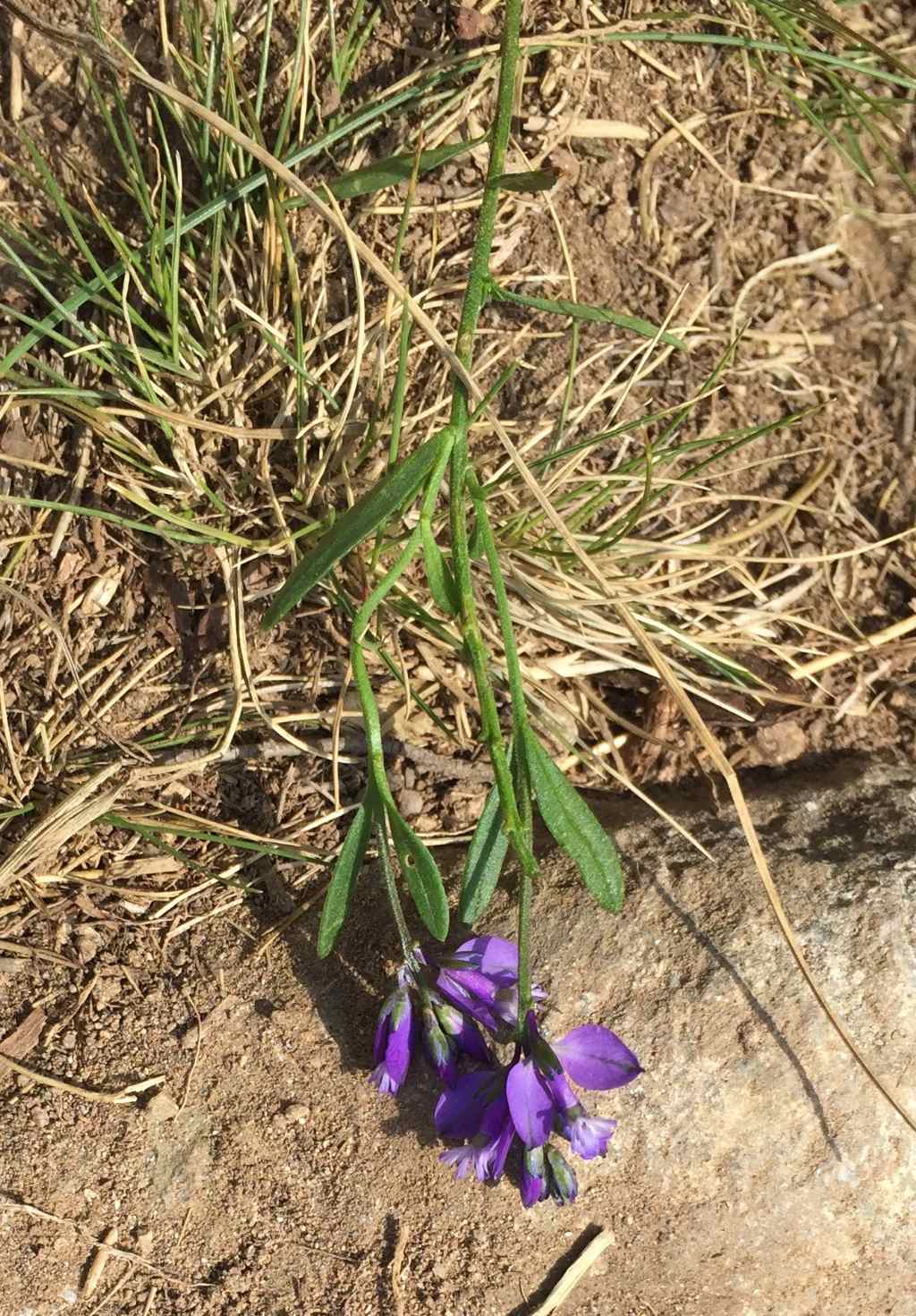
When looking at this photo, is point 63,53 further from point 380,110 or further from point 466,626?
point 466,626

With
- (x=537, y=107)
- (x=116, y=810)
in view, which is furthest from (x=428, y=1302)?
(x=537, y=107)

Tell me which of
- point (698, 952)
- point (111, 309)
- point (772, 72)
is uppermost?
point (772, 72)

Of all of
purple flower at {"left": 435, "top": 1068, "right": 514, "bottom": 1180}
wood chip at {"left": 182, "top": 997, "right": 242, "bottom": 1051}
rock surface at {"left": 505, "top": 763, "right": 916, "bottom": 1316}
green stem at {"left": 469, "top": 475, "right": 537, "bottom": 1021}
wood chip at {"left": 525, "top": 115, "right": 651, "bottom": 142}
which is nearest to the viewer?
green stem at {"left": 469, "top": 475, "right": 537, "bottom": 1021}

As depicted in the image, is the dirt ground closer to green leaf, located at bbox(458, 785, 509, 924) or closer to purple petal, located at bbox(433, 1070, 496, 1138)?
purple petal, located at bbox(433, 1070, 496, 1138)

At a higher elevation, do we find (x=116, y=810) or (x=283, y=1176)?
(x=116, y=810)

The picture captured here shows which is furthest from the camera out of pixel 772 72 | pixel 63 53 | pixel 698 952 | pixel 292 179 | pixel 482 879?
pixel 772 72

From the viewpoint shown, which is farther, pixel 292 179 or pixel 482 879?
pixel 482 879

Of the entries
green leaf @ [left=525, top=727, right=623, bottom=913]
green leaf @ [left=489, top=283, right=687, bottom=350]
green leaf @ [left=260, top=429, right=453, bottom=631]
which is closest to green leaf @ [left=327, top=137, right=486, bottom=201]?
green leaf @ [left=489, top=283, right=687, bottom=350]
